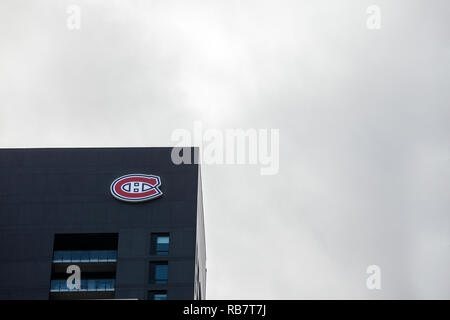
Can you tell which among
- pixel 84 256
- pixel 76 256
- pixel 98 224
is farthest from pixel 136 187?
pixel 76 256

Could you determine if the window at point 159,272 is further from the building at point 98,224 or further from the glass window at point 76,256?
the glass window at point 76,256

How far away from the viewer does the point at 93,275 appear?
110 m

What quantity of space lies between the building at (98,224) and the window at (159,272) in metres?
0.13

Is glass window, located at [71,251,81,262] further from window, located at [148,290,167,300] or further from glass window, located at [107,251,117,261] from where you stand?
window, located at [148,290,167,300]

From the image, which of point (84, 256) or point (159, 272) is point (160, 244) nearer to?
point (159, 272)

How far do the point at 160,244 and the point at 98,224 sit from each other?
8169 mm

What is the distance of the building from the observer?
106 m

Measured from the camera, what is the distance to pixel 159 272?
10556 centimetres

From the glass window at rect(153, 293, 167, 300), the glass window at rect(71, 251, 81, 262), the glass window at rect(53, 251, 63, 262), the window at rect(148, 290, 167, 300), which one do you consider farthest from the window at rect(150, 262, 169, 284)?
the glass window at rect(53, 251, 63, 262)

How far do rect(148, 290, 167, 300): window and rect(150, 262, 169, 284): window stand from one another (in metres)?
1.21
